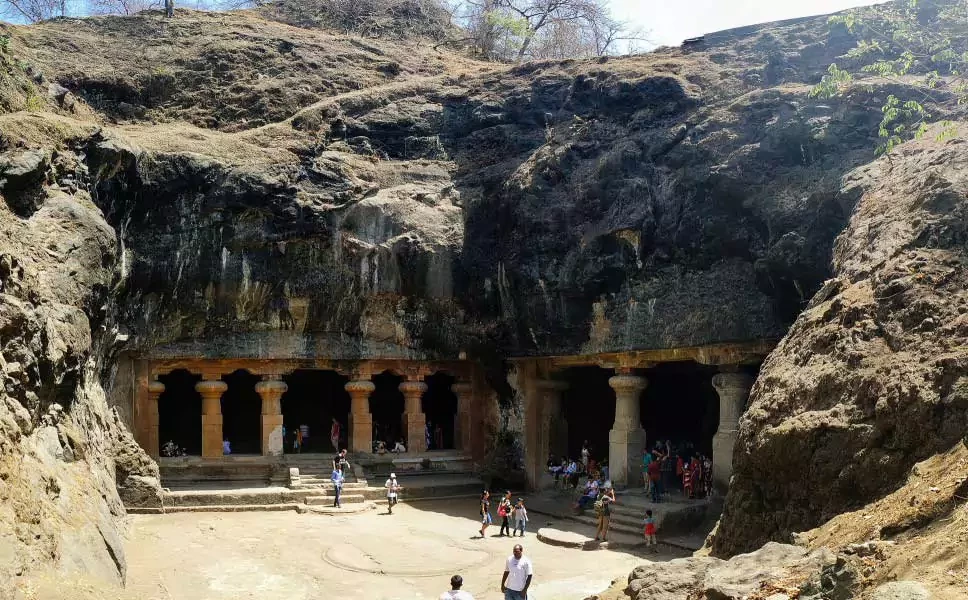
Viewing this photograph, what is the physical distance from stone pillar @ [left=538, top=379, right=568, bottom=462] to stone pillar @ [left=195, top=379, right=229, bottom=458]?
25.9 ft

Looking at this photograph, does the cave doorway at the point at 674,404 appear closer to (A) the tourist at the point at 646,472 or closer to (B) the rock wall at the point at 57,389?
(A) the tourist at the point at 646,472

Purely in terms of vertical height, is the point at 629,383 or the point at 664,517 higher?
the point at 629,383

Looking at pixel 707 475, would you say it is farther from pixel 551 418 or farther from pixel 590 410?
pixel 590 410

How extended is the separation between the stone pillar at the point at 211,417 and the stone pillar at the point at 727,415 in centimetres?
1184

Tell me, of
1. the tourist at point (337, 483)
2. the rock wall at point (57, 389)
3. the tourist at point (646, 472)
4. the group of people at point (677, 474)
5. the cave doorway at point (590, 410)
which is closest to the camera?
the rock wall at point (57, 389)

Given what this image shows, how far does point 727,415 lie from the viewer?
16.6 m

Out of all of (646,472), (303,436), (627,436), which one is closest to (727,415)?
(646,472)

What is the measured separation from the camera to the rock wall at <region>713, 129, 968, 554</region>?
27.9 feet

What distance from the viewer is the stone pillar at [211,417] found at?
20.9 m

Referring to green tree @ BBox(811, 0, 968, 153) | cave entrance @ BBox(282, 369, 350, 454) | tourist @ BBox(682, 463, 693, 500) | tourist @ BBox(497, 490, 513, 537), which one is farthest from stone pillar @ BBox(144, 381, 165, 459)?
Result: green tree @ BBox(811, 0, 968, 153)

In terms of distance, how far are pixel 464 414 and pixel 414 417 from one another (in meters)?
1.34

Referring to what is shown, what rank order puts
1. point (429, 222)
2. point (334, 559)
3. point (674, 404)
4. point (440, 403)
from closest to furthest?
1. point (334, 559)
2. point (429, 222)
3. point (674, 404)
4. point (440, 403)

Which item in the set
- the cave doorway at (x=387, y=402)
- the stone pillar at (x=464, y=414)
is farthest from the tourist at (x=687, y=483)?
the cave doorway at (x=387, y=402)

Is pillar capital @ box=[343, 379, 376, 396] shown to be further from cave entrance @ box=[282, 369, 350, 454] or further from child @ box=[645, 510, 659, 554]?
child @ box=[645, 510, 659, 554]
